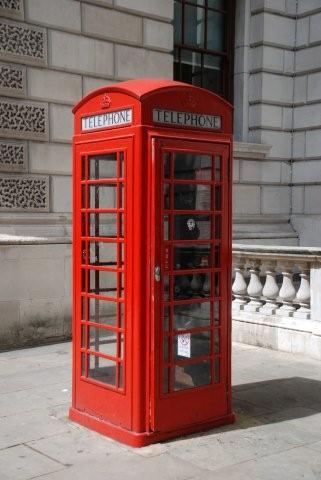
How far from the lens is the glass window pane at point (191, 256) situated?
15.3ft

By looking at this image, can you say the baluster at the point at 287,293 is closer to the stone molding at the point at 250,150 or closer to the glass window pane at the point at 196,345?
the glass window pane at the point at 196,345

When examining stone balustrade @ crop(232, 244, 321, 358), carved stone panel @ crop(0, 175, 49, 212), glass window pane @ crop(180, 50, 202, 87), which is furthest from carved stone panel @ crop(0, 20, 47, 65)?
stone balustrade @ crop(232, 244, 321, 358)

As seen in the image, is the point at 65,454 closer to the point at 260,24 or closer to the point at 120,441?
the point at 120,441

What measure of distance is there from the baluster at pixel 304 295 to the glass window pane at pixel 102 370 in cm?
316

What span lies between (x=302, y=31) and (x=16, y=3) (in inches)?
222

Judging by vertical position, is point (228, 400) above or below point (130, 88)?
below

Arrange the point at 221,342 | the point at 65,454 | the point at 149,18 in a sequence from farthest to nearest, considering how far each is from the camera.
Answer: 1. the point at 149,18
2. the point at 221,342
3. the point at 65,454

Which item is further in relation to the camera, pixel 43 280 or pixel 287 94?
pixel 287 94

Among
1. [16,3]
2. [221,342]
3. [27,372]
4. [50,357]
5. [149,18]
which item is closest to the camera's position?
[221,342]

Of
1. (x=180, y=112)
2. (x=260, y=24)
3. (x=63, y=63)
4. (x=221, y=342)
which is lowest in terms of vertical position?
(x=221, y=342)

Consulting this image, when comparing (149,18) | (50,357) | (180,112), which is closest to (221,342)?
(180,112)

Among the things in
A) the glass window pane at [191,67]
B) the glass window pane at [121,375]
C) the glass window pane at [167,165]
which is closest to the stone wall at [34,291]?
the glass window pane at [121,375]

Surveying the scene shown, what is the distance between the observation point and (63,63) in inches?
343

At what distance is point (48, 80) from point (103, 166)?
4.19m
